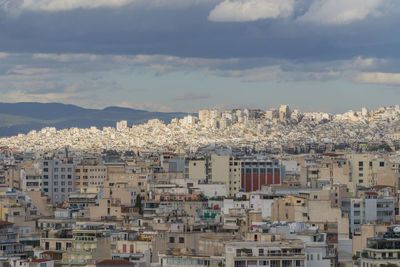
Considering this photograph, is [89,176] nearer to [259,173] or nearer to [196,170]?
[196,170]

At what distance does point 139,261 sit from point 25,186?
6140cm

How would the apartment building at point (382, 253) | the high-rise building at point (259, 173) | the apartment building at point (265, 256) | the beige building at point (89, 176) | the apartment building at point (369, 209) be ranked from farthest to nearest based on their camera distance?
the high-rise building at point (259, 173), the beige building at point (89, 176), the apartment building at point (369, 209), the apartment building at point (265, 256), the apartment building at point (382, 253)

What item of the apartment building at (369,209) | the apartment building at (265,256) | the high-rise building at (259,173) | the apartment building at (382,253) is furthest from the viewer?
the high-rise building at (259,173)

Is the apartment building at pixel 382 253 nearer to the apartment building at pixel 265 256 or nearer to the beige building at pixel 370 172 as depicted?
the apartment building at pixel 265 256

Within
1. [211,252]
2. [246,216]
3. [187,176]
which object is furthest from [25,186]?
[211,252]

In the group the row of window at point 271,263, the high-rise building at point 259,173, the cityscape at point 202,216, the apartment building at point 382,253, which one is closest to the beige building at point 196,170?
the cityscape at point 202,216

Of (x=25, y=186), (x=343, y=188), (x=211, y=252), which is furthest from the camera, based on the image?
(x=25, y=186)

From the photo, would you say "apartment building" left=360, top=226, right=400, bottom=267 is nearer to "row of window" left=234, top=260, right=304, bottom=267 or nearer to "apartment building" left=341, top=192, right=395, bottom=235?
"row of window" left=234, top=260, right=304, bottom=267

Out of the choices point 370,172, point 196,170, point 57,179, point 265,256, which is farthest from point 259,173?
point 265,256

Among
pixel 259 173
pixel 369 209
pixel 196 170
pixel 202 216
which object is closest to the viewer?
pixel 202 216

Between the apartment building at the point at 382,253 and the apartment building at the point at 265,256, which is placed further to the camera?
the apartment building at the point at 265,256

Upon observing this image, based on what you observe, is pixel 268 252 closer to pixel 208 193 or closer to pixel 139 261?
pixel 139 261

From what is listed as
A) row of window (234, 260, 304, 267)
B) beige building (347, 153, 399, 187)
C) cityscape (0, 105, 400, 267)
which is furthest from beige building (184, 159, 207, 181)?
row of window (234, 260, 304, 267)

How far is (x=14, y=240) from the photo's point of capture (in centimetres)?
6162
